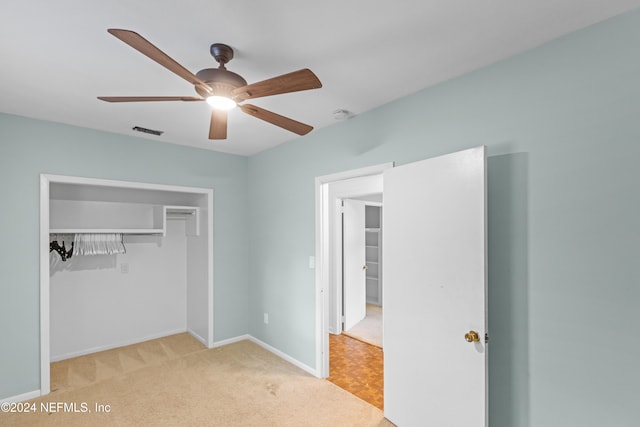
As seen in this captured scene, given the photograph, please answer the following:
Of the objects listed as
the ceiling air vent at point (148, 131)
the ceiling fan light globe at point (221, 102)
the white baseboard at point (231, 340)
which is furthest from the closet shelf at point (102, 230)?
the ceiling fan light globe at point (221, 102)

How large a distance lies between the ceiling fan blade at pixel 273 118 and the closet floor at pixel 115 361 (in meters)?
3.16

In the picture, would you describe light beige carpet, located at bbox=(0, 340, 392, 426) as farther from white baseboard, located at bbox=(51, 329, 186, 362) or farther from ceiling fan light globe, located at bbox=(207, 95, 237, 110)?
ceiling fan light globe, located at bbox=(207, 95, 237, 110)

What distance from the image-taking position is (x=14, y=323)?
2811 millimetres

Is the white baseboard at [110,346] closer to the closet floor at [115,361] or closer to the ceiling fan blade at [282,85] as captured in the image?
the closet floor at [115,361]

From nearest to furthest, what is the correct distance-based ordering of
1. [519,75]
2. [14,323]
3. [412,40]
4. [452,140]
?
[412,40] → [519,75] → [452,140] → [14,323]

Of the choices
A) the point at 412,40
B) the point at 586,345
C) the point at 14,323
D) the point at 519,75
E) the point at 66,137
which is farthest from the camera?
the point at 66,137

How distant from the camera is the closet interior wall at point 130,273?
144 inches

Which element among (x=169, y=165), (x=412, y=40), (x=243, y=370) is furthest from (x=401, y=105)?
(x=243, y=370)

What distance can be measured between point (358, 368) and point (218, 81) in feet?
10.4

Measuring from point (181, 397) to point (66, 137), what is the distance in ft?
9.03

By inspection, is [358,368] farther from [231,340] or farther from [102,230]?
[102,230]

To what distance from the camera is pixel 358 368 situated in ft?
11.4

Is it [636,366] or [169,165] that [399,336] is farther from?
[169,165]

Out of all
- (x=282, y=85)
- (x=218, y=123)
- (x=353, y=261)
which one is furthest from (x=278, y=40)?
(x=353, y=261)
